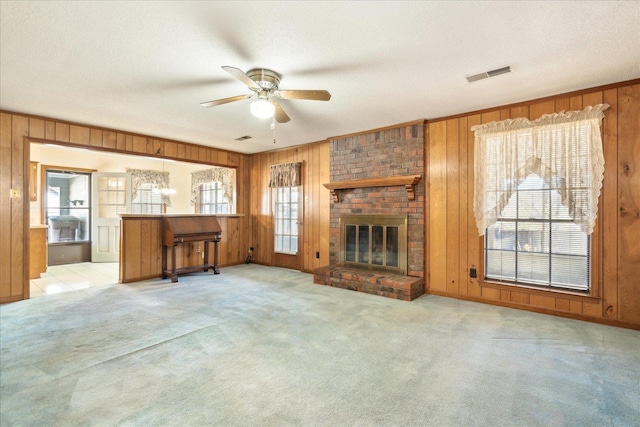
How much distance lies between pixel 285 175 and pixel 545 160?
14.1ft

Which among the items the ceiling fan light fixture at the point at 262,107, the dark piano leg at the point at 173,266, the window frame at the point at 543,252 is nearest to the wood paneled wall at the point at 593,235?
the window frame at the point at 543,252

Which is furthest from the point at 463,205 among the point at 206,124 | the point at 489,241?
the point at 206,124

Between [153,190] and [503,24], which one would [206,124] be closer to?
[503,24]

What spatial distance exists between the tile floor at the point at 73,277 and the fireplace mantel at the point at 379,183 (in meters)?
4.11

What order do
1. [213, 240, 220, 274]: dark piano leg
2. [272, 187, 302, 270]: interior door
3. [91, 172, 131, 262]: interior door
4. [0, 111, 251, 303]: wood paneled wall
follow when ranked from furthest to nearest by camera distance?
[91, 172, 131, 262]: interior door
[272, 187, 302, 270]: interior door
[213, 240, 220, 274]: dark piano leg
[0, 111, 251, 303]: wood paneled wall

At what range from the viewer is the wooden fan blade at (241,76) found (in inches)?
89.9

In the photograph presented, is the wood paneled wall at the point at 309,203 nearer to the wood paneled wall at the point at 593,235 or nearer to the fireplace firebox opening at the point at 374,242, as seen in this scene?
the fireplace firebox opening at the point at 374,242

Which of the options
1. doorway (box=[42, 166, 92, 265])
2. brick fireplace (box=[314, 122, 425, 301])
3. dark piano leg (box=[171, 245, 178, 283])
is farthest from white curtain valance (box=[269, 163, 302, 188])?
doorway (box=[42, 166, 92, 265])

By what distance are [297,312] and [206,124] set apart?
314 centimetres

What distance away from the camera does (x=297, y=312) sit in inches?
140

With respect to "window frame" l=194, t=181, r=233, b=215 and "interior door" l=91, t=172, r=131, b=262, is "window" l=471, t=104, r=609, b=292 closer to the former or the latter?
"window frame" l=194, t=181, r=233, b=215

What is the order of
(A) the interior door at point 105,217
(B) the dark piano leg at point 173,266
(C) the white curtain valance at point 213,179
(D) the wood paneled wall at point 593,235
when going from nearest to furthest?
(D) the wood paneled wall at point 593,235, (B) the dark piano leg at point 173,266, (A) the interior door at point 105,217, (C) the white curtain valance at point 213,179

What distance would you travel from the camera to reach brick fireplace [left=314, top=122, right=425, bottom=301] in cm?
440

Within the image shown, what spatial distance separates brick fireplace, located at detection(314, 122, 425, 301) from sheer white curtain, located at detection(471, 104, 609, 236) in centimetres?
84
